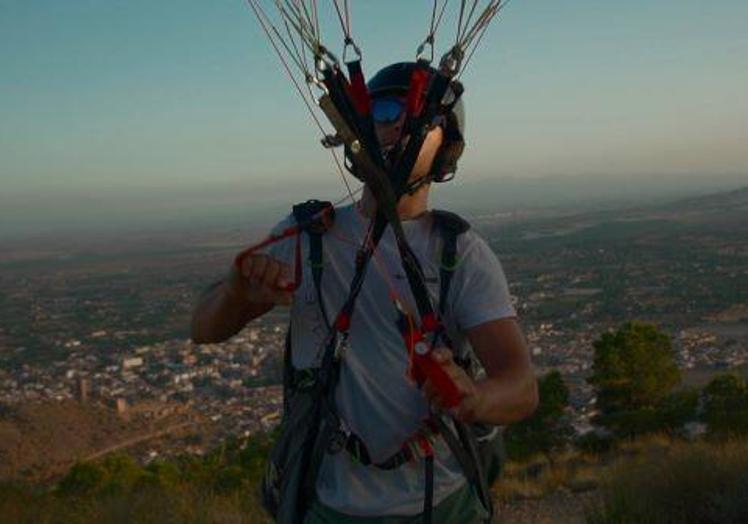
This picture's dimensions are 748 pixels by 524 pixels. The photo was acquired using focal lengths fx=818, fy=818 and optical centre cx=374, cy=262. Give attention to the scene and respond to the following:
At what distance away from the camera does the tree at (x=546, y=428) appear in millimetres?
12273

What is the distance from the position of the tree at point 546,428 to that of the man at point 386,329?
10.3 m

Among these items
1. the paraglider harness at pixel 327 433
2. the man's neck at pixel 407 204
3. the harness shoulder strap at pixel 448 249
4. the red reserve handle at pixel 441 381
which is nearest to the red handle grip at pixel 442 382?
the red reserve handle at pixel 441 381

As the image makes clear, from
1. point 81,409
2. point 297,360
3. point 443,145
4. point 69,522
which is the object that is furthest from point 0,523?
point 81,409

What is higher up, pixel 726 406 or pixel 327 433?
pixel 327 433

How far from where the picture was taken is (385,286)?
2295 mm

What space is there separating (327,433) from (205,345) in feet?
16.2

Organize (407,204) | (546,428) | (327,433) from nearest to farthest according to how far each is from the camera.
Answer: (327,433) → (407,204) → (546,428)

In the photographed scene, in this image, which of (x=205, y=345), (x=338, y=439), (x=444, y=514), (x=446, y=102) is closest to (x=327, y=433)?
(x=338, y=439)

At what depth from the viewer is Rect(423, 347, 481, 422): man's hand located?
74.1 inches

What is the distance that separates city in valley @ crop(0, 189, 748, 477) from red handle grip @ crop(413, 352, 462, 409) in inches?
33.2

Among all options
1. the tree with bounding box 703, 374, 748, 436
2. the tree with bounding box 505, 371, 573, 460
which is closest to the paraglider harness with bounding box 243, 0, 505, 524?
the tree with bounding box 703, 374, 748, 436

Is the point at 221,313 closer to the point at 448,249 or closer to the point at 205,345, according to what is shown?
the point at 448,249

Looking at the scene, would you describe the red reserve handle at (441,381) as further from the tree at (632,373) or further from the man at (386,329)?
the tree at (632,373)

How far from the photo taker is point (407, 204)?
2.38 metres
